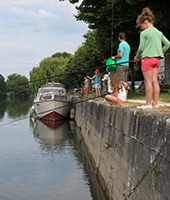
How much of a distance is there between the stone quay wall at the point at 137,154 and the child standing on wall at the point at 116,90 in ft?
1.04

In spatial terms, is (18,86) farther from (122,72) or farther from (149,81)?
(149,81)

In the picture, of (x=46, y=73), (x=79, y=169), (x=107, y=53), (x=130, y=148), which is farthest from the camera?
(x=46, y=73)

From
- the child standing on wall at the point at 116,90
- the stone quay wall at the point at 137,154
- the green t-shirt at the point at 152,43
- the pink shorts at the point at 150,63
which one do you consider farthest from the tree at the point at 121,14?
the pink shorts at the point at 150,63

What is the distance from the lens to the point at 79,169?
10.7 meters

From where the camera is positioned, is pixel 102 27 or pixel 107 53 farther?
pixel 107 53

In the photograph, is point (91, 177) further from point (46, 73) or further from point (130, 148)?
point (46, 73)

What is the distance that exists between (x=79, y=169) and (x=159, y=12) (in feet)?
24.6

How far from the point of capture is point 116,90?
297 inches

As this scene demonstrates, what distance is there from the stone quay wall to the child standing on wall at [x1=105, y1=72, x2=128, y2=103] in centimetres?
32

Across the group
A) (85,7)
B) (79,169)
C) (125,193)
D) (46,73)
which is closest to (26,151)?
(79,169)

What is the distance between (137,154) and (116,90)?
9.59ft

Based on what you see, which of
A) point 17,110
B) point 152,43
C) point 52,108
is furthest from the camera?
point 17,110

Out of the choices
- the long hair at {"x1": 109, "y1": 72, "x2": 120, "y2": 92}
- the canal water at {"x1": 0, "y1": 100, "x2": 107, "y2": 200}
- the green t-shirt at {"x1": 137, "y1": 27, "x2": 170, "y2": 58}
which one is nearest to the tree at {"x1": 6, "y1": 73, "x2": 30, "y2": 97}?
the canal water at {"x1": 0, "y1": 100, "x2": 107, "y2": 200}

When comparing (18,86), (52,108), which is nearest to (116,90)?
(52,108)
